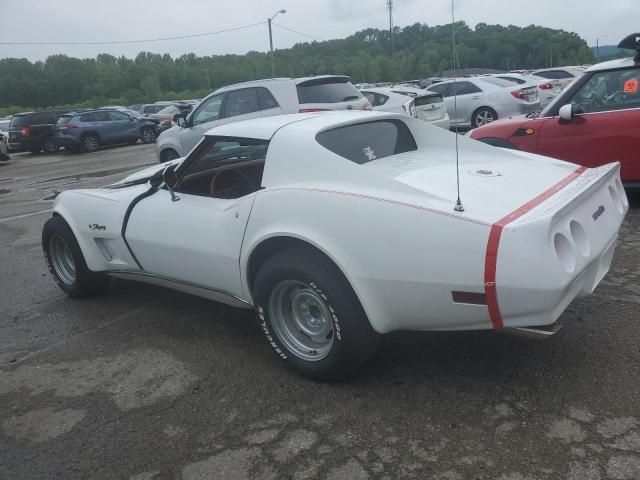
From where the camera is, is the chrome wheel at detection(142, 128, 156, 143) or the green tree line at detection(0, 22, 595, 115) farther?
the green tree line at detection(0, 22, 595, 115)

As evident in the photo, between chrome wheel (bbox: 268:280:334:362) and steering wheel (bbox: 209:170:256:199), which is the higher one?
steering wheel (bbox: 209:170:256:199)

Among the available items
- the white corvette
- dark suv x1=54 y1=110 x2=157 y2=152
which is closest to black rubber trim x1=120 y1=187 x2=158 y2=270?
the white corvette

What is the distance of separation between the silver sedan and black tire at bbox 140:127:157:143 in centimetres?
1291

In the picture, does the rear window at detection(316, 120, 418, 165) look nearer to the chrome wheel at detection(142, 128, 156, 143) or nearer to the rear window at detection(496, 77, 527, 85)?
the rear window at detection(496, 77, 527, 85)

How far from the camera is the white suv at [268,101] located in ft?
32.5

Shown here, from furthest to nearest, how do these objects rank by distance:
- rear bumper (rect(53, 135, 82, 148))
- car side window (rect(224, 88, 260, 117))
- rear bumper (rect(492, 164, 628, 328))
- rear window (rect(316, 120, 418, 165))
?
rear bumper (rect(53, 135, 82, 148)) → car side window (rect(224, 88, 260, 117)) → rear window (rect(316, 120, 418, 165)) → rear bumper (rect(492, 164, 628, 328))

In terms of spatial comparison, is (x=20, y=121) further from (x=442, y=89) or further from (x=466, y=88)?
(x=466, y=88)

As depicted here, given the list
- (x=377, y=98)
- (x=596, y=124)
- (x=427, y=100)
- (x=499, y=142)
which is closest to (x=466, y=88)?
(x=427, y=100)

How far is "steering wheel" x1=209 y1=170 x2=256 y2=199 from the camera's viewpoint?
12.7ft

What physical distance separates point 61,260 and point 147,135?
19.9 metres

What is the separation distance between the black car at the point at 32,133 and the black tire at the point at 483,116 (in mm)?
14979

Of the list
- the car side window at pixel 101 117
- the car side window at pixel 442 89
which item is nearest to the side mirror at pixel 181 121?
the car side window at pixel 442 89

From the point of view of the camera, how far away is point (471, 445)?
271 cm

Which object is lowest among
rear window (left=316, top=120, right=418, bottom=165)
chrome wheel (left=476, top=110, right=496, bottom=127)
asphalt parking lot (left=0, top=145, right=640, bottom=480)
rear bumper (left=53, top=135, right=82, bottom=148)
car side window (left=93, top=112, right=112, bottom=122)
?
→ asphalt parking lot (left=0, top=145, right=640, bottom=480)
